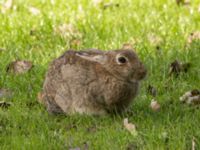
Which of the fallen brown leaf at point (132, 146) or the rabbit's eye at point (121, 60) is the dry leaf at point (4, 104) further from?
the fallen brown leaf at point (132, 146)

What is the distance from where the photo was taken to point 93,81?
6336mm

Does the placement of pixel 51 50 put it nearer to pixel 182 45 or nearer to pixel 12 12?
pixel 182 45

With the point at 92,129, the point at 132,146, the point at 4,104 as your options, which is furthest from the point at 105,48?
the point at 132,146

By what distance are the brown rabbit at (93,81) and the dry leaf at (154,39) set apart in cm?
187

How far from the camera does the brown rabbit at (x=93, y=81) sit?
6199mm

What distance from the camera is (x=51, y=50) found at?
833 cm

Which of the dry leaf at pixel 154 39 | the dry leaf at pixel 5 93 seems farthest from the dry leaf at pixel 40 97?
the dry leaf at pixel 154 39

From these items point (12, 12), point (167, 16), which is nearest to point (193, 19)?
point (167, 16)

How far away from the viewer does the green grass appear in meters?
5.75

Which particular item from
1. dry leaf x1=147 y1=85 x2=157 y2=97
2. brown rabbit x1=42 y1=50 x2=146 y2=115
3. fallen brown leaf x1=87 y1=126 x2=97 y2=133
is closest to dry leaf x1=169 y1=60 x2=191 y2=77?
dry leaf x1=147 y1=85 x2=157 y2=97

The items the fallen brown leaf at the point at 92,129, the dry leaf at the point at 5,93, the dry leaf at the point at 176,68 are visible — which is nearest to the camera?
the fallen brown leaf at the point at 92,129

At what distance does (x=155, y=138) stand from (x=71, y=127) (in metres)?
0.88

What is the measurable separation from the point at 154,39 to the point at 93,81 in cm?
215

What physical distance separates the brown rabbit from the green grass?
119 mm
